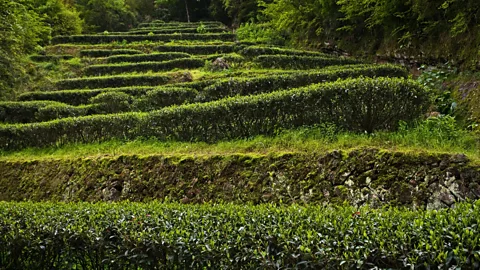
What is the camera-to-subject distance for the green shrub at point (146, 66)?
18.0 m

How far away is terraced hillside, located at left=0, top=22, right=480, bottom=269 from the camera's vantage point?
3219 millimetres

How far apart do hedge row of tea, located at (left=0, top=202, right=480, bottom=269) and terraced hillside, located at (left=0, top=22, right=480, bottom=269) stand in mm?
16

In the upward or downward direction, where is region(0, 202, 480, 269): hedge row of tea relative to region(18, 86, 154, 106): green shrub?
upward

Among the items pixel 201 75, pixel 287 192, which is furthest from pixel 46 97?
pixel 287 192

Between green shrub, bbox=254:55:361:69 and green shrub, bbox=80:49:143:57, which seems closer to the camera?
green shrub, bbox=254:55:361:69

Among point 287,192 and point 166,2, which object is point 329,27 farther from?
point 166,2

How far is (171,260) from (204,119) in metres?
5.01

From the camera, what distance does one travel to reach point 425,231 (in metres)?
3.06

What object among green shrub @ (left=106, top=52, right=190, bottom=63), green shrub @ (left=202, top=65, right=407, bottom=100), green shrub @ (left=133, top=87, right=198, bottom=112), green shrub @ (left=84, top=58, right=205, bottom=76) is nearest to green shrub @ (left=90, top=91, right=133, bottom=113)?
green shrub @ (left=133, top=87, right=198, bottom=112)

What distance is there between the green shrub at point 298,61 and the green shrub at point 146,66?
3.41m

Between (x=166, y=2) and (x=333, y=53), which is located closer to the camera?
(x=333, y=53)

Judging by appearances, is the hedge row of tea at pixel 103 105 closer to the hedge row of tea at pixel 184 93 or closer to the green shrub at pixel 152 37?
the hedge row of tea at pixel 184 93

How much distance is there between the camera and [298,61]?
52.5ft

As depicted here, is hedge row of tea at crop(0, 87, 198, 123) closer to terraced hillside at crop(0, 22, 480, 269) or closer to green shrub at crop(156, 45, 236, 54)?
terraced hillside at crop(0, 22, 480, 269)
